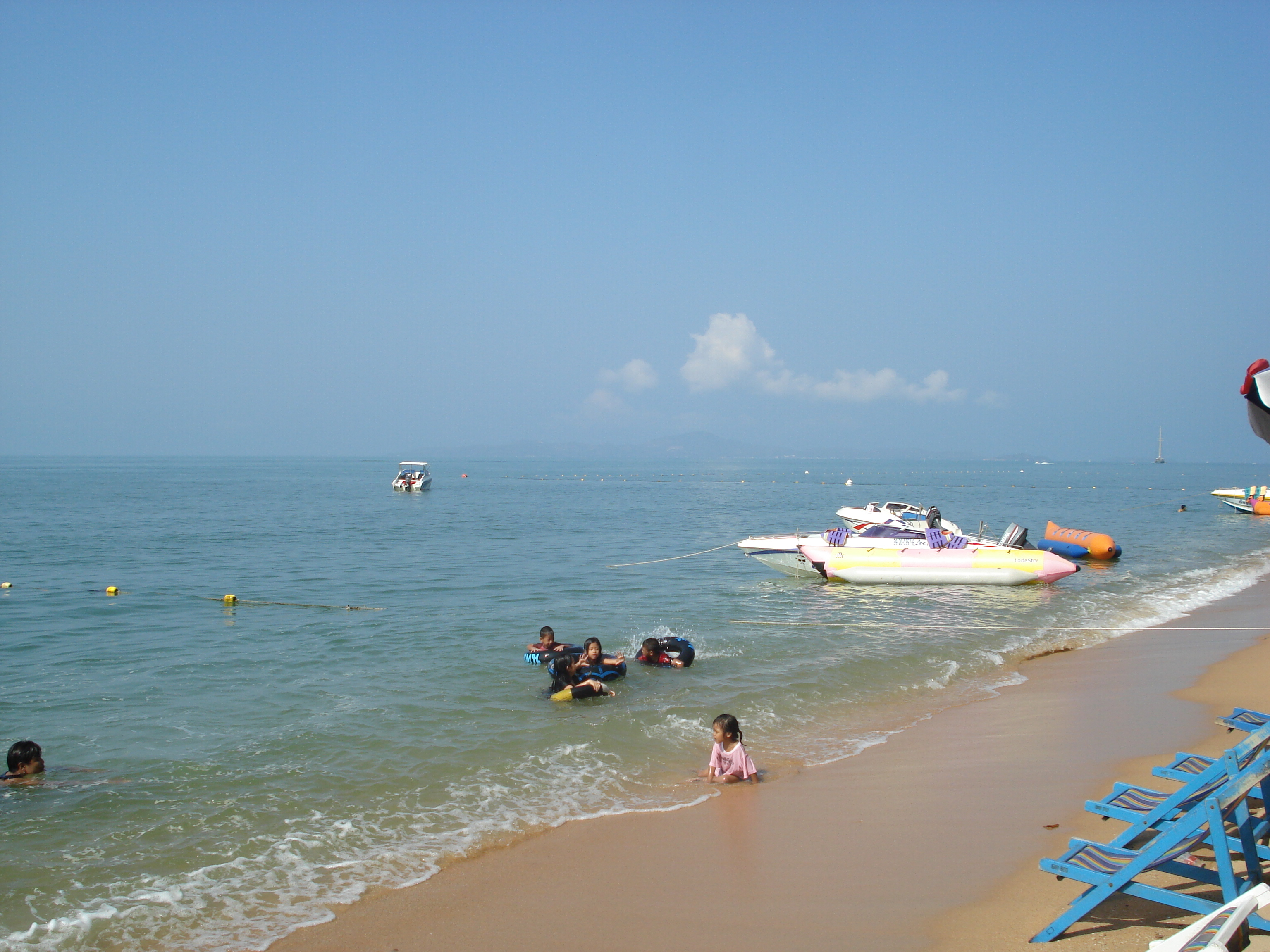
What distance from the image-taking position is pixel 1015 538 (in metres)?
24.4

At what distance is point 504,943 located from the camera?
5.57 m

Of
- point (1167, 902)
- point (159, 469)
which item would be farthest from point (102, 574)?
point (159, 469)

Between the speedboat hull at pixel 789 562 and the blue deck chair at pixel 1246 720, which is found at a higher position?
the blue deck chair at pixel 1246 720

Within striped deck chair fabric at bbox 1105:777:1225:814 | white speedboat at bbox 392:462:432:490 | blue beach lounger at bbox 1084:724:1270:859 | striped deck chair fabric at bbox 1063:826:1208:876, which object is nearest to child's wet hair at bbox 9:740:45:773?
striped deck chair fabric at bbox 1063:826:1208:876

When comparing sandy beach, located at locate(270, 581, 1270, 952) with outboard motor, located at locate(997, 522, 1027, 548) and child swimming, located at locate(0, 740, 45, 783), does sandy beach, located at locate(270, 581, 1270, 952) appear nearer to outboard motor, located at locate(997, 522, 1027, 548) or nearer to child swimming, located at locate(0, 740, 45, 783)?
child swimming, located at locate(0, 740, 45, 783)

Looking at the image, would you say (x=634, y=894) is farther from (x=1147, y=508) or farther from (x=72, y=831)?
(x=1147, y=508)

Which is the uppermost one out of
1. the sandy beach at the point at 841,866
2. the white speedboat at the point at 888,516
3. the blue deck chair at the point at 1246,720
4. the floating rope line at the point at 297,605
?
the blue deck chair at the point at 1246,720

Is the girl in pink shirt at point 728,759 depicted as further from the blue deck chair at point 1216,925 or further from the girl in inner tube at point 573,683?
the blue deck chair at point 1216,925

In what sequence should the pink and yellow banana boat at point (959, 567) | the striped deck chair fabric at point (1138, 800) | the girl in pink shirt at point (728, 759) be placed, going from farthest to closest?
the pink and yellow banana boat at point (959, 567), the girl in pink shirt at point (728, 759), the striped deck chair fabric at point (1138, 800)

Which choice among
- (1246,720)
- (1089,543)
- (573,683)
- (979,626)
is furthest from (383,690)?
(1089,543)

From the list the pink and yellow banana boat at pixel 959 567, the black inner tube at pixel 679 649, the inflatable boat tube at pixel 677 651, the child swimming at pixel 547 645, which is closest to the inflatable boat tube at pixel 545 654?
the child swimming at pixel 547 645

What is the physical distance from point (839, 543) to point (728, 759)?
15.6 metres

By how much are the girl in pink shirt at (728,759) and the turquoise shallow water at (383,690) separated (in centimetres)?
30

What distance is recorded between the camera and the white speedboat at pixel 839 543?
2319 centimetres
